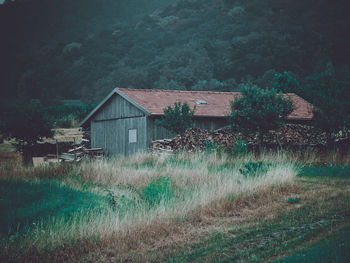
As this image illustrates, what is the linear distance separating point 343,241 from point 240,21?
89095 mm

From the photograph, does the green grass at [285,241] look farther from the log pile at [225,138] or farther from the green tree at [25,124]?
the green tree at [25,124]

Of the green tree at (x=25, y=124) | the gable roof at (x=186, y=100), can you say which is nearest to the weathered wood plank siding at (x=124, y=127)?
the gable roof at (x=186, y=100)

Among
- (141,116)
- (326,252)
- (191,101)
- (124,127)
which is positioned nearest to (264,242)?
(326,252)

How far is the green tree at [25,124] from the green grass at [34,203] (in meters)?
7.11

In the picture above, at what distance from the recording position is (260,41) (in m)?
70.2

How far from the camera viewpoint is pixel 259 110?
16.0 m

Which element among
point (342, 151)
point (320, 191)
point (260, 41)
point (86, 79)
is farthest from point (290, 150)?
point (86, 79)

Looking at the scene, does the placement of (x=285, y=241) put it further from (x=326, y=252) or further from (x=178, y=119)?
(x=178, y=119)

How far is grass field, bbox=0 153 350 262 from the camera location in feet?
16.6

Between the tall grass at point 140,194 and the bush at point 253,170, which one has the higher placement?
the bush at point 253,170

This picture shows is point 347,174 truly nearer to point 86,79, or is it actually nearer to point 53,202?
point 53,202

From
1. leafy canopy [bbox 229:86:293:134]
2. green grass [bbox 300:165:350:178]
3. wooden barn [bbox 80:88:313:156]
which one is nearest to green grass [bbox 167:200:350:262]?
green grass [bbox 300:165:350:178]

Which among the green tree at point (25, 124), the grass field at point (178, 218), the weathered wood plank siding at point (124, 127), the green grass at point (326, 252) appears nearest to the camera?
the green grass at point (326, 252)

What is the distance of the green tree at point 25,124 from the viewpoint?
15.2 meters
